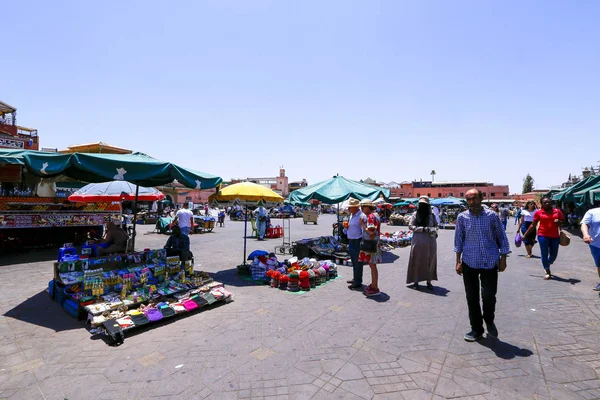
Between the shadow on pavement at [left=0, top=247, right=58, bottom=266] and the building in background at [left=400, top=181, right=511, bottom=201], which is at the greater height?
the building in background at [left=400, top=181, right=511, bottom=201]

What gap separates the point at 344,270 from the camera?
25.0 feet

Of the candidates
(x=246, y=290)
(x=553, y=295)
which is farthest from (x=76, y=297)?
(x=553, y=295)

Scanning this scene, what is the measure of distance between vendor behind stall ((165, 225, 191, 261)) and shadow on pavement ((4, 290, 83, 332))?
1.98 meters

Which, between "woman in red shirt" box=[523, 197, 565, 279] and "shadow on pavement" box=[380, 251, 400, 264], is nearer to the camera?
"woman in red shirt" box=[523, 197, 565, 279]

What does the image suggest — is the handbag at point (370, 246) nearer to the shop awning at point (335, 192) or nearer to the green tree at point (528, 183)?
the shop awning at point (335, 192)

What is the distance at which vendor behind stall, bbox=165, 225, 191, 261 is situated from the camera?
6141 mm

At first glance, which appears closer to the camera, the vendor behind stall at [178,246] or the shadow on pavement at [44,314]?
the shadow on pavement at [44,314]

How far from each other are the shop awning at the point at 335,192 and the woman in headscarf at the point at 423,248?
9.08 feet

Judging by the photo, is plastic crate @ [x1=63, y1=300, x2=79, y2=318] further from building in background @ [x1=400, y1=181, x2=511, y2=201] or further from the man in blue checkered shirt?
building in background @ [x1=400, y1=181, x2=511, y2=201]

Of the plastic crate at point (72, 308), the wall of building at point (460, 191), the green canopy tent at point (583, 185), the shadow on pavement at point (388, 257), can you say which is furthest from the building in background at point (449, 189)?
the plastic crate at point (72, 308)

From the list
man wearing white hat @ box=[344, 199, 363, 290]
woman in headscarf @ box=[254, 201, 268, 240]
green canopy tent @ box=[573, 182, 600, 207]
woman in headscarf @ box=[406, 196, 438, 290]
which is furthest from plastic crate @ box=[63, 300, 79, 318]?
green canopy tent @ box=[573, 182, 600, 207]

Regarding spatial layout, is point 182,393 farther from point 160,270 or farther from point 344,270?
point 344,270

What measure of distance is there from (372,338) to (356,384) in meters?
1.00

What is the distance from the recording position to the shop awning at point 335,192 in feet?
27.9
